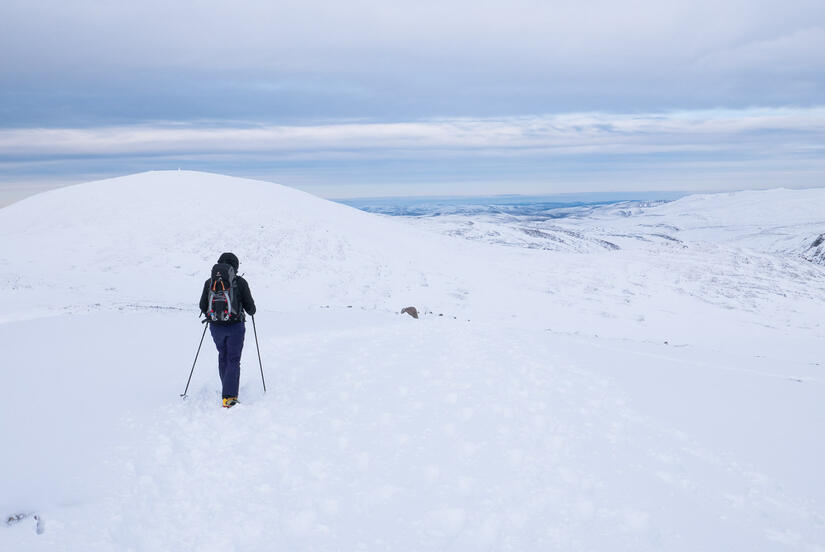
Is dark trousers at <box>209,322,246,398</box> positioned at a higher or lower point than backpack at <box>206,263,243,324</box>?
lower

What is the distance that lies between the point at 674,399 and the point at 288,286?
→ 26.0 metres

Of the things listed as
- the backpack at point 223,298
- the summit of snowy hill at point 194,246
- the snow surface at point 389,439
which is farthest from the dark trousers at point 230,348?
the summit of snowy hill at point 194,246

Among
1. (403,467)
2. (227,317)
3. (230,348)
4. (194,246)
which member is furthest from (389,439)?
(194,246)

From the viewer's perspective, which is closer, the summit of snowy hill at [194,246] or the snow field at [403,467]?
the snow field at [403,467]

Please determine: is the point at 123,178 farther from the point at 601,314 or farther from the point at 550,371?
the point at 550,371

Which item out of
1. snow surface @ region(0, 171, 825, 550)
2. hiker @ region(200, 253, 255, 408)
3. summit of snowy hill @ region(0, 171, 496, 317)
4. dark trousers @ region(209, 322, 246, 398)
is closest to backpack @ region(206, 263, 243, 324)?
hiker @ region(200, 253, 255, 408)

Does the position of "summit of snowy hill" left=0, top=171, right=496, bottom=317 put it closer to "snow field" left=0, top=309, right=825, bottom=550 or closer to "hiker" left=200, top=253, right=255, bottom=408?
"hiker" left=200, top=253, right=255, bottom=408

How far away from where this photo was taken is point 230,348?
9.40m

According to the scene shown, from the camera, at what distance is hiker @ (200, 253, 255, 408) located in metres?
9.26

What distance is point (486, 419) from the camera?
30.6 feet

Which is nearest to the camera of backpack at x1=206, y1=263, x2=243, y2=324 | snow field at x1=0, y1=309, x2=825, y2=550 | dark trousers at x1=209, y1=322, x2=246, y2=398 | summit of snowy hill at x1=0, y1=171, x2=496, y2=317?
snow field at x1=0, y1=309, x2=825, y2=550

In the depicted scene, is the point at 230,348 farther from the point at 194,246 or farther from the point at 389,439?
the point at 194,246

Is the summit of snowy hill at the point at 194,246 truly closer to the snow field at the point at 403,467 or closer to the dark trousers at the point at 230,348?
the dark trousers at the point at 230,348

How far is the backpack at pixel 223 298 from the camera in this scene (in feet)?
30.3
